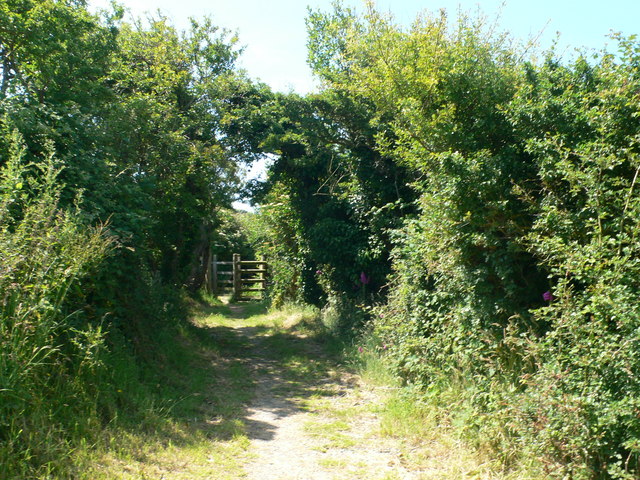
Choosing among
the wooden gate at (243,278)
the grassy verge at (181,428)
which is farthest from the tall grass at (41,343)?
the wooden gate at (243,278)

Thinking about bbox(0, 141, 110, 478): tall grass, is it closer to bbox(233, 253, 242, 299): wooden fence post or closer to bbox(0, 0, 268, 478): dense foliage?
bbox(0, 0, 268, 478): dense foliage

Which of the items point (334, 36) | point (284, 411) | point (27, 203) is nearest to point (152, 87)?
point (334, 36)

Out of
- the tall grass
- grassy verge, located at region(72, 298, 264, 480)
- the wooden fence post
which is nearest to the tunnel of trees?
the tall grass

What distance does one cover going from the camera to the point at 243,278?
22.4 metres

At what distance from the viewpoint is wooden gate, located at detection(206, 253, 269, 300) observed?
21641 millimetres

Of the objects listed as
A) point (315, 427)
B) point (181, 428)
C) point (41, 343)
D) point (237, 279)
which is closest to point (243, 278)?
point (237, 279)

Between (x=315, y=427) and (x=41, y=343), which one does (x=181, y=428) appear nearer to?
(x=315, y=427)

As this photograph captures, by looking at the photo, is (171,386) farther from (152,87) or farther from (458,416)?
(152,87)

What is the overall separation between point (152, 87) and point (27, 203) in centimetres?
686

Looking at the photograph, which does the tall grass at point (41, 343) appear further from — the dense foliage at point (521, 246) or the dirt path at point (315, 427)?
the dense foliage at point (521, 246)

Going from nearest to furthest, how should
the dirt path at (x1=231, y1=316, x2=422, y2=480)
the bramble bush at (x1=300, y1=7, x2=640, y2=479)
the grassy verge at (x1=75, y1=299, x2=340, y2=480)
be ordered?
the bramble bush at (x1=300, y1=7, x2=640, y2=479) < the grassy verge at (x1=75, y1=299, x2=340, y2=480) < the dirt path at (x1=231, y1=316, x2=422, y2=480)

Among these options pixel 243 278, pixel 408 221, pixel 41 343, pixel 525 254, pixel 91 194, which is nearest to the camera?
pixel 41 343

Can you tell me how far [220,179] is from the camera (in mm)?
11930

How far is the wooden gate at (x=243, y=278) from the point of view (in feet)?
71.0
